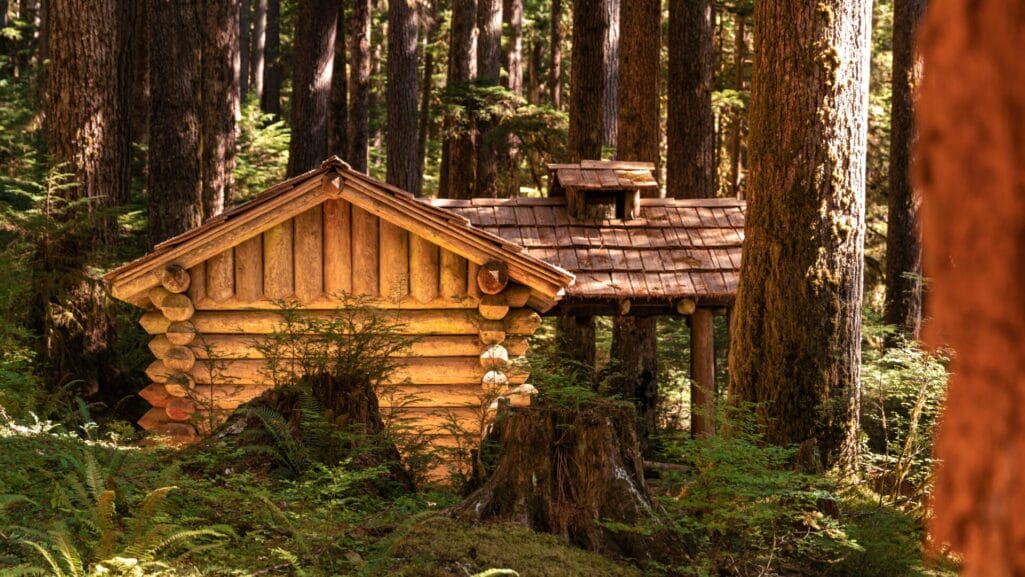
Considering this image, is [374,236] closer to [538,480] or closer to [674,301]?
[674,301]

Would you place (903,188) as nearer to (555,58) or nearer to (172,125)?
(172,125)

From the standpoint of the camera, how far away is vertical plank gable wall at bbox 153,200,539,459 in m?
11.1

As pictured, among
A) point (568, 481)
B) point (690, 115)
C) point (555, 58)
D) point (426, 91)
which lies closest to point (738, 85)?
point (555, 58)

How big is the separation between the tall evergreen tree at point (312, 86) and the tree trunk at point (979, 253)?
75.2 ft

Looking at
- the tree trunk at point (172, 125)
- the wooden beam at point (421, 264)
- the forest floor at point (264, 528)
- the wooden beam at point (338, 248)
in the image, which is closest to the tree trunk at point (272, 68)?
the tree trunk at point (172, 125)

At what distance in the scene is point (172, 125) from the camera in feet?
60.1

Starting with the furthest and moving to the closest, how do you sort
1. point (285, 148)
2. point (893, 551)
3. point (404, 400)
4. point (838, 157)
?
point (285, 148) < point (404, 400) < point (838, 157) < point (893, 551)

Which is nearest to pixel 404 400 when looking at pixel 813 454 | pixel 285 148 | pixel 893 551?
pixel 813 454

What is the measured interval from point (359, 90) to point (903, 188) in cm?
1393

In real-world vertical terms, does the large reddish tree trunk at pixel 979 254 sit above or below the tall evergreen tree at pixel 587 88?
below

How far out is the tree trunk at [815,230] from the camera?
8266mm

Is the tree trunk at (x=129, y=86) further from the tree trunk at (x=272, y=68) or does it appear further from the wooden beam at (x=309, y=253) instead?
the tree trunk at (x=272, y=68)

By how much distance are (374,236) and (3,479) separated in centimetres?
588

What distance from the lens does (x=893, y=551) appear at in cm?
546
